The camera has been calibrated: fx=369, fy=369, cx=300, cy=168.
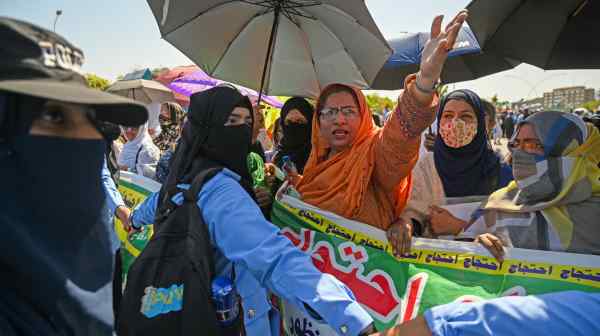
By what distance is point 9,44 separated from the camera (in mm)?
781

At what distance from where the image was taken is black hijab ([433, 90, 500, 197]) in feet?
8.52

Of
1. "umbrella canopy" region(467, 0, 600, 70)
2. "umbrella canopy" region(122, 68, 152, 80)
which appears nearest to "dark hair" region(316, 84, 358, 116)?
"umbrella canopy" region(467, 0, 600, 70)

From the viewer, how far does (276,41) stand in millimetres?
2760

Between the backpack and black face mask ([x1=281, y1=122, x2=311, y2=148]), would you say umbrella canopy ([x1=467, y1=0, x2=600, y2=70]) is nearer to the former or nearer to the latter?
black face mask ([x1=281, y1=122, x2=311, y2=148])

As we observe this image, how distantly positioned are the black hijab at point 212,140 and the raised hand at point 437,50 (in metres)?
0.83

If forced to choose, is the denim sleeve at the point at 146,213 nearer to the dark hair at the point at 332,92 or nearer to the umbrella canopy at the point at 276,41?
the dark hair at the point at 332,92

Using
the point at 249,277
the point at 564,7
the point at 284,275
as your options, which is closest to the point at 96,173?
the point at 284,275

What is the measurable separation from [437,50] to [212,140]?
1028 millimetres

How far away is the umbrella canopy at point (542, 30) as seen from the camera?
213 centimetres

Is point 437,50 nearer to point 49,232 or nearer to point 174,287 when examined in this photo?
point 174,287

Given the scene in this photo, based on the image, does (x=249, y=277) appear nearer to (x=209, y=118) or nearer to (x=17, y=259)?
(x=209, y=118)

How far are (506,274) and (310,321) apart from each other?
34.8 inches

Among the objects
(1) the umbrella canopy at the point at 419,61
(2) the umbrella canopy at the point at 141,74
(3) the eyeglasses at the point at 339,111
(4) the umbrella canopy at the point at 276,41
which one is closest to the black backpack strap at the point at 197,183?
(3) the eyeglasses at the point at 339,111

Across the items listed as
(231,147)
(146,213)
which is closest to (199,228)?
(231,147)
